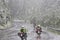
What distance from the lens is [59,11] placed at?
8.28 m

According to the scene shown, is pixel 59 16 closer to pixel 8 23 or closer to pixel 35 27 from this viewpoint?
pixel 35 27

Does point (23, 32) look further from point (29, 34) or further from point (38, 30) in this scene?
point (38, 30)

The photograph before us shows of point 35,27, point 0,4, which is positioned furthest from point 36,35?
point 0,4

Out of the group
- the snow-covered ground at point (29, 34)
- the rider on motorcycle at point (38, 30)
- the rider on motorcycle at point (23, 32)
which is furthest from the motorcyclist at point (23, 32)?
the rider on motorcycle at point (38, 30)

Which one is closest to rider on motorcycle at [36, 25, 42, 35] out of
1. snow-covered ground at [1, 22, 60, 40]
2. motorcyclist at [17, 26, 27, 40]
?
snow-covered ground at [1, 22, 60, 40]

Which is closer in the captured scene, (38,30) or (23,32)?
(23,32)

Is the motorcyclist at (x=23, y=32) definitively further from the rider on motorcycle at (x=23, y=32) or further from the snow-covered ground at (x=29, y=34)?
the snow-covered ground at (x=29, y=34)

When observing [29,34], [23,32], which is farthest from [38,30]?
[23,32]

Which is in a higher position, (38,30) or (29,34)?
(38,30)

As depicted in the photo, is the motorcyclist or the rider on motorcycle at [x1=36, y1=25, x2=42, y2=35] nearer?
the motorcyclist

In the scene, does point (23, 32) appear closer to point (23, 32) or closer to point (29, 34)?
point (23, 32)

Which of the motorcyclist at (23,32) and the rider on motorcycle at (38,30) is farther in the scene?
the rider on motorcycle at (38,30)

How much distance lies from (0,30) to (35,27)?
42.9 inches

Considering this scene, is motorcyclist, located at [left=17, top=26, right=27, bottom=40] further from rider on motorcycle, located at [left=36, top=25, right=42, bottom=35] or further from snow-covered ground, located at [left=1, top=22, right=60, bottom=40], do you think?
rider on motorcycle, located at [left=36, top=25, right=42, bottom=35]
